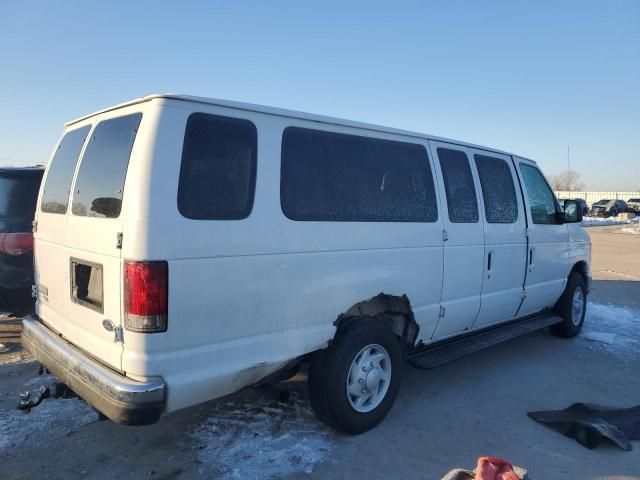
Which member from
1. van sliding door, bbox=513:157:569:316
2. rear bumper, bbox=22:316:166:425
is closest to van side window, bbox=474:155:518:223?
van sliding door, bbox=513:157:569:316

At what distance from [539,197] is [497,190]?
100 centimetres

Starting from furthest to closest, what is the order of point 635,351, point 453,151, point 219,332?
point 635,351 → point 453,151 → point 219,332

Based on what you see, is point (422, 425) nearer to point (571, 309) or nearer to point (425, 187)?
point (425, 187)

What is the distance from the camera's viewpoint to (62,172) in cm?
379

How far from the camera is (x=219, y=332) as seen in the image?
2930mm

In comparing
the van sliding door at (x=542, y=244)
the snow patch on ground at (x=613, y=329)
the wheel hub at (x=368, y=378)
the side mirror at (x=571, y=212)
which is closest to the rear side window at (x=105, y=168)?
the wheel hub at (x=368, y=378)

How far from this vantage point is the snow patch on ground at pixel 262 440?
10.7ft

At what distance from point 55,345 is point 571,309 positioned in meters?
5.96

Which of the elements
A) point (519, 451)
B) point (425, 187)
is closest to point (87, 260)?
point (425, 187)

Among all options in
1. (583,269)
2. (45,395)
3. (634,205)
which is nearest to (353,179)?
(45,395)

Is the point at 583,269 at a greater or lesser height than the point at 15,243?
lesser

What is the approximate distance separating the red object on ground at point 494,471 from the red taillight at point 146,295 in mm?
1972

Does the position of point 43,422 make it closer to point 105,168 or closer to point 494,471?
point 105,168

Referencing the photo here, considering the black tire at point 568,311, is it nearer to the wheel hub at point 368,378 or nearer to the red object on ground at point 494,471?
the wheel hub at point 368,378
